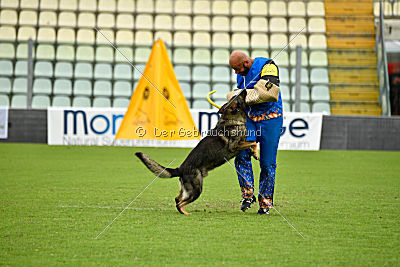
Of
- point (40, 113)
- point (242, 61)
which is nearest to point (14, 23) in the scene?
point (40, 113)

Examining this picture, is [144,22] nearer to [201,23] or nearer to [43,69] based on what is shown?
[201,23]

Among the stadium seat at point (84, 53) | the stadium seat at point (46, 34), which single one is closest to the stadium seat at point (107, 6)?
the stadium seat at point (46, 34)

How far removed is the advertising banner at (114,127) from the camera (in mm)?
14812

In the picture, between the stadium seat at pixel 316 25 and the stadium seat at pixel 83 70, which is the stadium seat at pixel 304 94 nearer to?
the stadium seat at pixel 316 25

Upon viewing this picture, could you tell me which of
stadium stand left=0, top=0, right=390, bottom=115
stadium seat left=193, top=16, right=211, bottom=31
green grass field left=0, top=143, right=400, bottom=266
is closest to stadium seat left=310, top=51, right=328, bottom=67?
stadium stand left=0, top=0, right=390, bottom=115

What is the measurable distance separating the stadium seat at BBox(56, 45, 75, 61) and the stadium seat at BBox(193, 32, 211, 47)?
428 cm

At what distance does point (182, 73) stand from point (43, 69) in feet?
15.2

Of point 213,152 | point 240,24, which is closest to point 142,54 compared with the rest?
point 240,24

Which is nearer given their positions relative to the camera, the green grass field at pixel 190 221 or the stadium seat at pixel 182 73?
the green grass field at pixel 190 221

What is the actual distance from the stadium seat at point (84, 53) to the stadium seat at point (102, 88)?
1145 millimetres

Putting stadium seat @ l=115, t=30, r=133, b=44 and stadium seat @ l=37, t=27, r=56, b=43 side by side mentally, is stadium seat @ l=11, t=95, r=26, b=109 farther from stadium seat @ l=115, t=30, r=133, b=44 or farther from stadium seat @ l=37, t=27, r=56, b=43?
stadium seat @ l=115, t=30, r=133, b=44

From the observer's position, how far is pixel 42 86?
18562 millimetres

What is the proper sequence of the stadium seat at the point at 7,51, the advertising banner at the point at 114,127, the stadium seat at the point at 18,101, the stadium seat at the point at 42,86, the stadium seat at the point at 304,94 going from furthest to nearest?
the stadium seat at the point at 7,51
the stadium seat at the point at 304,94
the stadium seat at the point at 42,86
the stadium seat at the point at 18,101
the advertising banner at the point at 114,127

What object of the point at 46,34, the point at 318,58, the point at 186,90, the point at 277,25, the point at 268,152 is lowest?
the point at 268,152
